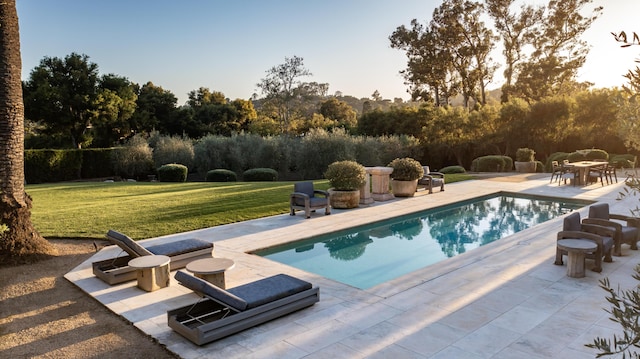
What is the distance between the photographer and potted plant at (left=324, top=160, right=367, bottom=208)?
37.6ft

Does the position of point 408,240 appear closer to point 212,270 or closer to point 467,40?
point 212,270

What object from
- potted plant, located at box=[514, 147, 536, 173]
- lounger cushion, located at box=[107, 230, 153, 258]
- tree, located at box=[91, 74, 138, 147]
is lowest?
lounger cushion, located at box=[107, 230, 153, 258]

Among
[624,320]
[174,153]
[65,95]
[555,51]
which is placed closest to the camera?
[624,320]

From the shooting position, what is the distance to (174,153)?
78.4 feet

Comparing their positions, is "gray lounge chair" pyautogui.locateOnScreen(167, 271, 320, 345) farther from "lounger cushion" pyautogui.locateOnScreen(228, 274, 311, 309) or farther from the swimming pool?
the swimming pool

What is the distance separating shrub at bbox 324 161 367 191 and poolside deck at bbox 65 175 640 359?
417 cm

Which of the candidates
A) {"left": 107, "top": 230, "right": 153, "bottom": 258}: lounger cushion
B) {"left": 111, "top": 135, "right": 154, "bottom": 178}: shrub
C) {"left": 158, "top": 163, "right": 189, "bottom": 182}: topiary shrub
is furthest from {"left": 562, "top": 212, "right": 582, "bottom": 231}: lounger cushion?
{"left": 111, "top": 135, "right": 154, "bottom": 178}: shrub

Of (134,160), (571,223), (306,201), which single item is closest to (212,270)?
(306,201)

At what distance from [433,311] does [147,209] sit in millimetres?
9347

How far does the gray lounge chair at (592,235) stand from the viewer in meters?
6.00

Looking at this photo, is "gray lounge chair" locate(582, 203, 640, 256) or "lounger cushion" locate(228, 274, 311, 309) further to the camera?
"gray lounge chair" locate(582, 203, 640, 256)

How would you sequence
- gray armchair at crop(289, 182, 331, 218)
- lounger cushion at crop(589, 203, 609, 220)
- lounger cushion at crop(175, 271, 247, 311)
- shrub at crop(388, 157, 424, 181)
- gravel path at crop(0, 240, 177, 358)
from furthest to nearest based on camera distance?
shrub at crop(388, 157, 424, 181) < gray armchair at crop(289, 182, 331, 218) < lounger cushion at crop(589, 203, 609, 220) < lounger cushion at crop(175, 271, 247, 311) < gravel path at crop(0, 240, 177, 358)

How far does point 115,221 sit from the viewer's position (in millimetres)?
10250

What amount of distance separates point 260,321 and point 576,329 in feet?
10.8
